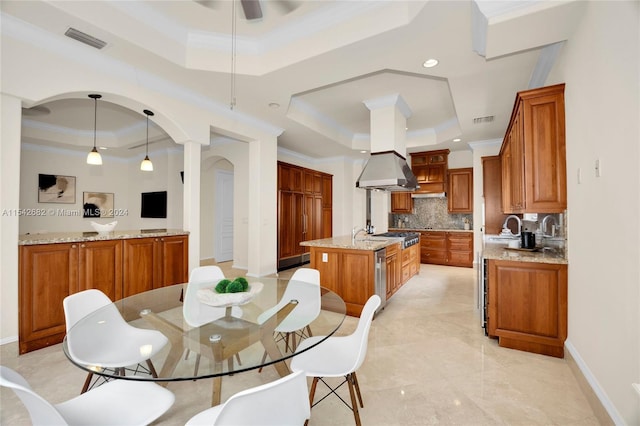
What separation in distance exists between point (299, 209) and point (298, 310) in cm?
463

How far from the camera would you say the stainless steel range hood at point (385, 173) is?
158 inches

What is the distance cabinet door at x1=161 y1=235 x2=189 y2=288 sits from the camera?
11.3ft

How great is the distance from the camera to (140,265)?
10.6ft

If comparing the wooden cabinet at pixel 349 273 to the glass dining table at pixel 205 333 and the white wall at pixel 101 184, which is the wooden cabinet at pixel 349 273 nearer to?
the glass dining table at pixel 205 333

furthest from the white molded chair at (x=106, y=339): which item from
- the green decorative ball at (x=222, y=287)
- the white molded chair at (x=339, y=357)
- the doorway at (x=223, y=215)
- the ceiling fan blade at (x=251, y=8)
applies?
the doorway at (x=223, y=215)

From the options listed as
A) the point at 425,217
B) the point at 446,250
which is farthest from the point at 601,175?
Answer: the point at 425,217

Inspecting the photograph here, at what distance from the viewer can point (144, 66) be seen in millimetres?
3111

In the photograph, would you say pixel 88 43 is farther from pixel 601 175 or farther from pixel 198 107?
pixel 601 175

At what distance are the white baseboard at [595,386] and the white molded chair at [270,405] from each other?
1744 mm

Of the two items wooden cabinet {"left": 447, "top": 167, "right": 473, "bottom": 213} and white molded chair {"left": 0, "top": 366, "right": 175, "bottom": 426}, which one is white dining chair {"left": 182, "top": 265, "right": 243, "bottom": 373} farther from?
wooden cabinet {"left": 447, "top": 167, "right": 473, "bottom": 213}

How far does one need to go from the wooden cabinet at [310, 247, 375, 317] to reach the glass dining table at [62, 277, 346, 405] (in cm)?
118

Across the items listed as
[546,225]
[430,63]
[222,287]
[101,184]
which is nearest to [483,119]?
[546,225]

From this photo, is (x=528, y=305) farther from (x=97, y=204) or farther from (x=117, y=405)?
(x=97, y=204)

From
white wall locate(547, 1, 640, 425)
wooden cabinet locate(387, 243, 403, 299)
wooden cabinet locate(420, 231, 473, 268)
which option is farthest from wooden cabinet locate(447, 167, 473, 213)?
white wall locate(547, 1, 640, 425)
